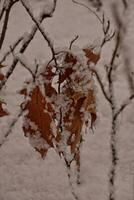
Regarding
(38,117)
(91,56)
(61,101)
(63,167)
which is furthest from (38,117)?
(63,167)

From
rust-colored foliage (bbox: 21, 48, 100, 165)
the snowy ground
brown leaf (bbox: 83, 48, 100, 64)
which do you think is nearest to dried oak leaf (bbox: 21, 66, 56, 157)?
rust-colored foliage (bbox: 21, 48, 100, 165)

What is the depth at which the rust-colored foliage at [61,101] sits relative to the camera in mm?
1064

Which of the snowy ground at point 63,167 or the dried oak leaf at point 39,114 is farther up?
the dried oak leaf at point 39,114

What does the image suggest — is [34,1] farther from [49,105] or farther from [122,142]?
[49,105]

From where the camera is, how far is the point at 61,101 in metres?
1.16

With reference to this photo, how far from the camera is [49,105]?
1.09m

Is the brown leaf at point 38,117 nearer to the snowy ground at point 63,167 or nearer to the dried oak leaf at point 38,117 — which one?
the dried oak leaf at point 38,117


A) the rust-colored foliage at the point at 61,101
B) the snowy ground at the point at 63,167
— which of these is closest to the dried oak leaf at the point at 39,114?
the rust-colored foliage at the point at 61,101

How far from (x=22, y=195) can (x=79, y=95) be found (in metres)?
0.91

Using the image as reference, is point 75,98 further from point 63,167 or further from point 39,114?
point 63,167

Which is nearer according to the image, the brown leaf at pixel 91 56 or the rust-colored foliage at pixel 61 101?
the rust-colored foliage at pixel 61 101

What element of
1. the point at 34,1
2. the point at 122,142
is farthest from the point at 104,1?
the point at 122,142

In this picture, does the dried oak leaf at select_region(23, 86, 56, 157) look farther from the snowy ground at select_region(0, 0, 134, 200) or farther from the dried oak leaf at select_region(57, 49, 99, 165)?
the snowy ground at select_region(0, 0, 134, 200)

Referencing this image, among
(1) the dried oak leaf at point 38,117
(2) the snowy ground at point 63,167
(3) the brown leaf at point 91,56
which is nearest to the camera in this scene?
(1) the dried oak leaf at point 38,117
